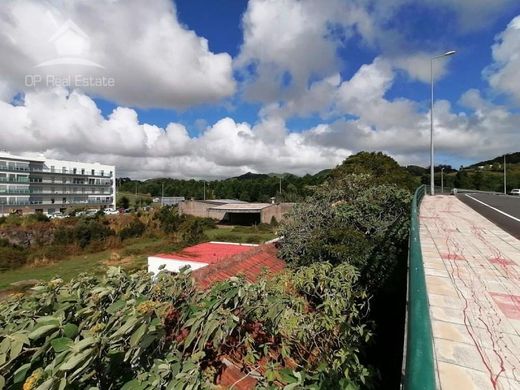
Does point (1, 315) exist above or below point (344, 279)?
above

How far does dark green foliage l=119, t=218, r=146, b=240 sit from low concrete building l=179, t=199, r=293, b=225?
15.0 metres

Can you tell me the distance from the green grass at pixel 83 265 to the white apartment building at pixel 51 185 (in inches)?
1327

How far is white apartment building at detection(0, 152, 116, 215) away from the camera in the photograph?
172 ft

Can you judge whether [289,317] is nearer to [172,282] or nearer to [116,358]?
[172,282]

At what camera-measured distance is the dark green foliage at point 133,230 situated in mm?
36469

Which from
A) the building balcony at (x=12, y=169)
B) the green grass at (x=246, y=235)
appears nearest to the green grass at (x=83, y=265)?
the green grass at (x=246, y=235)

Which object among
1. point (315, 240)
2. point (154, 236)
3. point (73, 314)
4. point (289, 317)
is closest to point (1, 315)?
point (73, 314)

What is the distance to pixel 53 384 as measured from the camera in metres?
1.60

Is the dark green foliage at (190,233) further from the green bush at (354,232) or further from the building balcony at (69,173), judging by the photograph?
the building balcony at (69,173)

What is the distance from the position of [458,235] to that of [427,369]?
24.1 feet

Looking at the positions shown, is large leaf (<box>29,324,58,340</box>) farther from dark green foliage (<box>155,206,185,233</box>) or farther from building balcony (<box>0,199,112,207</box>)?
building balcony (<box>0,199,112,207</box>)

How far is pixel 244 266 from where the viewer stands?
9141 millimetres

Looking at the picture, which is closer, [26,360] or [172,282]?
[26,360]

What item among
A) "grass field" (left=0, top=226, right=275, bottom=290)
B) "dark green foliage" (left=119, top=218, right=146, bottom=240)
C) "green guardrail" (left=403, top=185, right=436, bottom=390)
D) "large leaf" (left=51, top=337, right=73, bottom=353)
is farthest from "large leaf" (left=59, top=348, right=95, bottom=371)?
"dark green foliage" (left=119, top=218, right=146, bottom=240)
